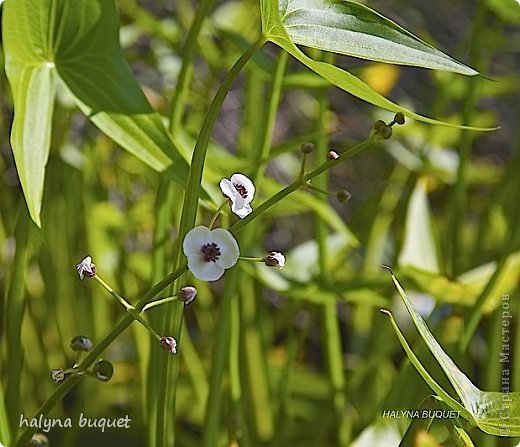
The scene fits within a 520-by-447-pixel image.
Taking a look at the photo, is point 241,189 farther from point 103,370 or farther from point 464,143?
point 464,143

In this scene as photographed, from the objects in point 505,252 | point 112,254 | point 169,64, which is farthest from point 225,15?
point 505,252

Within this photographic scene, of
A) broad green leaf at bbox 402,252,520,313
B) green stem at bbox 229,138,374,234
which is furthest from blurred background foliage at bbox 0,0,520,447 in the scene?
green stem at bbox 229,138,374,234

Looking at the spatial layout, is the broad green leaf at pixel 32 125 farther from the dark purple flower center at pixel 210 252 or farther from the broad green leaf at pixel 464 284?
the broad green leaf at pixel 464 284

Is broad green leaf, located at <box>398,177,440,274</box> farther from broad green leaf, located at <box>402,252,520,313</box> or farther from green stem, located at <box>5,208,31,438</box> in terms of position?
green stem, located at <box>5,208,31,438</box>

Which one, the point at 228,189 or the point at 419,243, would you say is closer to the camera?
the point at 228,189

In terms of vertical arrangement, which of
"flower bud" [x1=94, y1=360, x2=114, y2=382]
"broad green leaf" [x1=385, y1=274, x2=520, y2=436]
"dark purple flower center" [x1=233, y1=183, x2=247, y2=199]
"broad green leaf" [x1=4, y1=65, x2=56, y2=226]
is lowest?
"flower bud" [x1=94, y1=360, x2=114, y2=382]

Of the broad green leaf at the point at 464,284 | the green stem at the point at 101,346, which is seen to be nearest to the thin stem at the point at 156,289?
the green stem at the point at 101,346

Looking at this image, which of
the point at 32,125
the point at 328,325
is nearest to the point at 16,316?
the point at 32,125

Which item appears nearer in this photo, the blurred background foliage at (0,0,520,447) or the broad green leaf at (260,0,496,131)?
the broad green leaf at (260,0,496,131)
